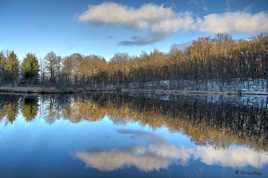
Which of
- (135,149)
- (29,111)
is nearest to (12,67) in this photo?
(29,111)

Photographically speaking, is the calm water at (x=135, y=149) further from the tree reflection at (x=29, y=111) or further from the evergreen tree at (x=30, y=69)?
the evergreen tree at (x=30, y=69)

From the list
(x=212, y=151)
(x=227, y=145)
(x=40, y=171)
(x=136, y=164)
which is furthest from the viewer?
(x=227, y=145)

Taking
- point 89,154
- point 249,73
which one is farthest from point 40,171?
point 249,73

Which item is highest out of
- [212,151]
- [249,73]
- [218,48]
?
[218,48]

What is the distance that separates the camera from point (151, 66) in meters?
93.0

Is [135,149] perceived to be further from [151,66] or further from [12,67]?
[151,66]

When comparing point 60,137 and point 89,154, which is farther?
point 60,137

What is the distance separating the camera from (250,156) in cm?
957

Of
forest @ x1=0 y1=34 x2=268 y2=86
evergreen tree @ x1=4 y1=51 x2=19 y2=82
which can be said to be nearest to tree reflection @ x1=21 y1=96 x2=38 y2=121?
forest @ x1=0 y1=34 x2=268 y2=86

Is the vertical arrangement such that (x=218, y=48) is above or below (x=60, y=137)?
above

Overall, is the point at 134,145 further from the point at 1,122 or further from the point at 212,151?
the point at 1,122

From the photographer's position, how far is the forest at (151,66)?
207 feet

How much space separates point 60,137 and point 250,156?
796 centimetres

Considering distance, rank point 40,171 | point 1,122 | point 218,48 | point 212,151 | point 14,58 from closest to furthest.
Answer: point 40,171 → point 212,151 → point 1,122 → point 14,58 → point 218,48
